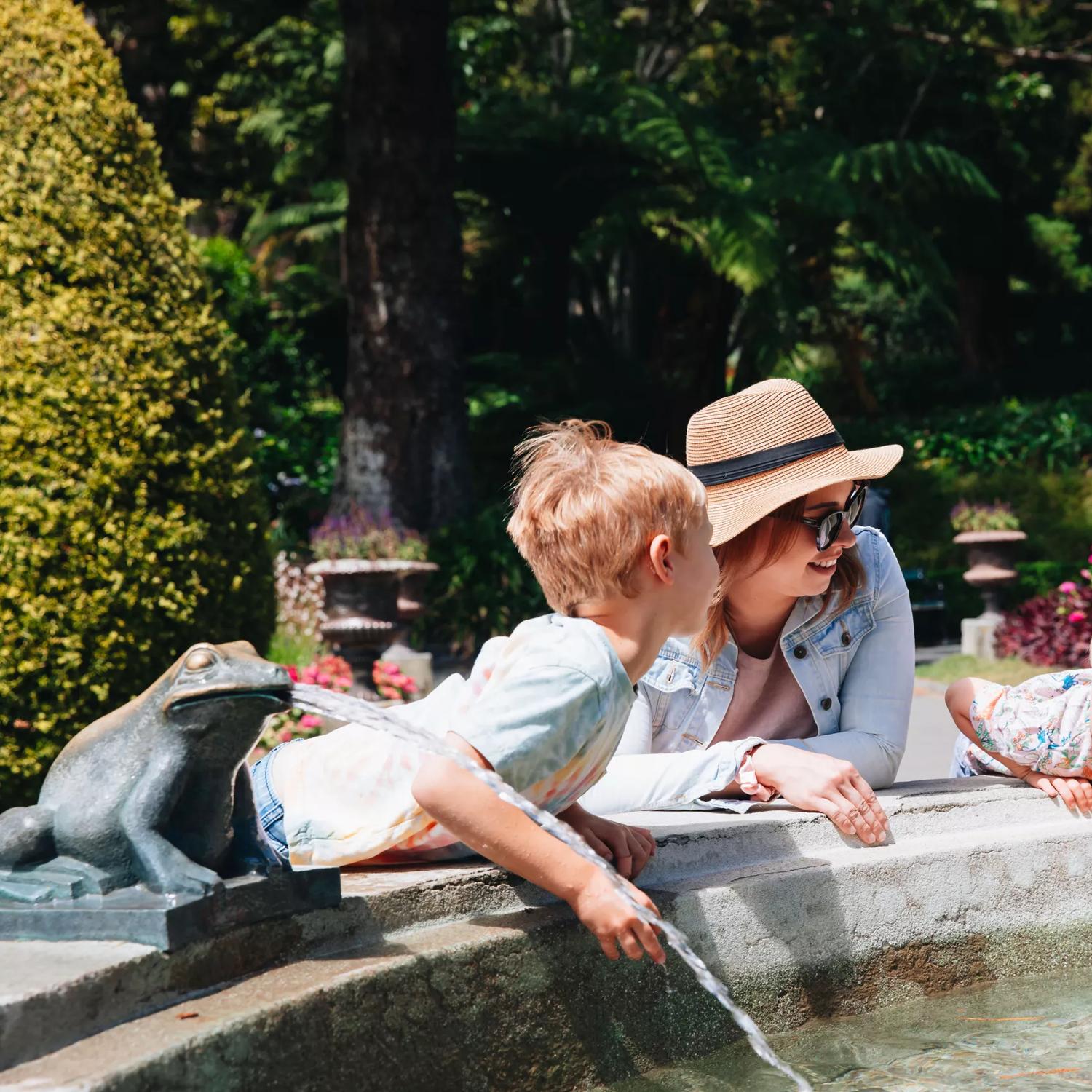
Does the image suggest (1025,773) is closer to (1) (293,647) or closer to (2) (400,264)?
(1) (293,647)

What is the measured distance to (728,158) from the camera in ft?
42.1

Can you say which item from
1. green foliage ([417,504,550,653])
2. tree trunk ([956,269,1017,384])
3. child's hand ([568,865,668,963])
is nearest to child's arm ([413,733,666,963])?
child's hand ([568,865,668,963])

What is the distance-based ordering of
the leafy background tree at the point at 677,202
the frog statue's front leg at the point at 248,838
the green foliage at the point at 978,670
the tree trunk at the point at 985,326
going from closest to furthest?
the frog statue's front leg at the point at 248,838
the green foliage at the point at 978,670
the leafy background tree at the point at 677,202
the tree trunk at the point at 985,326

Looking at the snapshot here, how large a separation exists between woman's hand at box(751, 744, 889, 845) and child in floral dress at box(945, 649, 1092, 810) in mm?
429

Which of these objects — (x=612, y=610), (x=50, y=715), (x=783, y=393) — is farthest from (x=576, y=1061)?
(x=50, y=715)

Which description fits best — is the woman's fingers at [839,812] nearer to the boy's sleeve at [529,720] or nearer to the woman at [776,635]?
the woman at [776,635]

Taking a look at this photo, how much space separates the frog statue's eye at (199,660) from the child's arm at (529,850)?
362mm

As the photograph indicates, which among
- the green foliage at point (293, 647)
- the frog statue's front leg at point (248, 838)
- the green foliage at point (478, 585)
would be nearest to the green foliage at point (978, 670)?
the green foliage at point (478, 585)

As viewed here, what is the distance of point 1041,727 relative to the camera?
272 cm

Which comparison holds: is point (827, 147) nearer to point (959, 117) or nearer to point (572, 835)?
point (959, 117)

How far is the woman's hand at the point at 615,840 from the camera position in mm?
2168

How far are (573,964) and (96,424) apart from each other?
350 centimetres

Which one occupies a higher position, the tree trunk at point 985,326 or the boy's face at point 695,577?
the boy's face at point 695,577

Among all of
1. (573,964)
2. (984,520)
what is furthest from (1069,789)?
(984,520)
